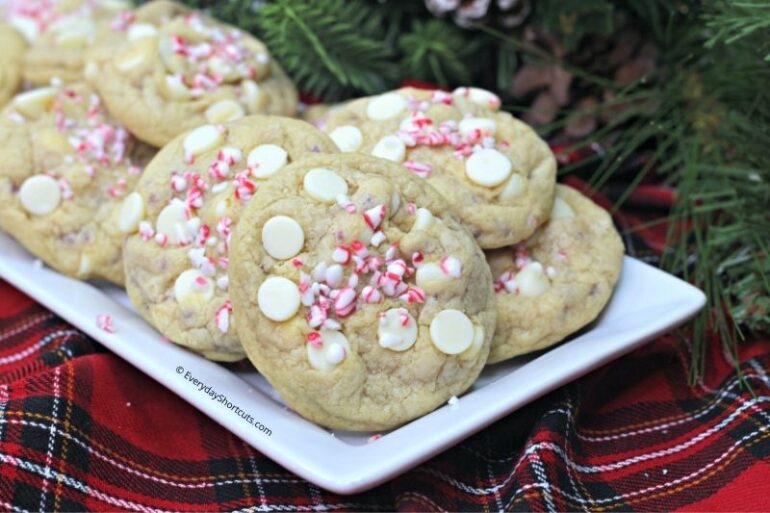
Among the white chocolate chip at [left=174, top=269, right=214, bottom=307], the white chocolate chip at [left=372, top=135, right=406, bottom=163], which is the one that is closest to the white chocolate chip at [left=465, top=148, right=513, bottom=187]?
the white chocolate chip at [left=372, top=135, right=406, bottom=163]

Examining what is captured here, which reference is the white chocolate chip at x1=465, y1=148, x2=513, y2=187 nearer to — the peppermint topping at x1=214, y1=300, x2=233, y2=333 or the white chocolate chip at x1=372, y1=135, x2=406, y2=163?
the white chocolate chip at x1=372, y1=135, x2=406, y2=163

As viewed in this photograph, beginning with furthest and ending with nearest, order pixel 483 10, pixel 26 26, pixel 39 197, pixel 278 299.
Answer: pixel 26 26 → pixel 483 10 → pixel 39 197 → pixel 278 299

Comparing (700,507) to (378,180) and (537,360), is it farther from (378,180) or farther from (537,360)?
(378,180)

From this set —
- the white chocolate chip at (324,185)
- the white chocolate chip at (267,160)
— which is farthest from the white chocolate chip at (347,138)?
the white chocolate chip at (324,185)

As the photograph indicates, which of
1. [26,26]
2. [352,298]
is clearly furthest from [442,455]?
[26,26]

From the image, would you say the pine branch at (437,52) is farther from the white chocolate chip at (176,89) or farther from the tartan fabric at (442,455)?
the tartan fabric at (442,455)

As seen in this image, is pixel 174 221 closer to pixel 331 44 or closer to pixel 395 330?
pixel 395 330
